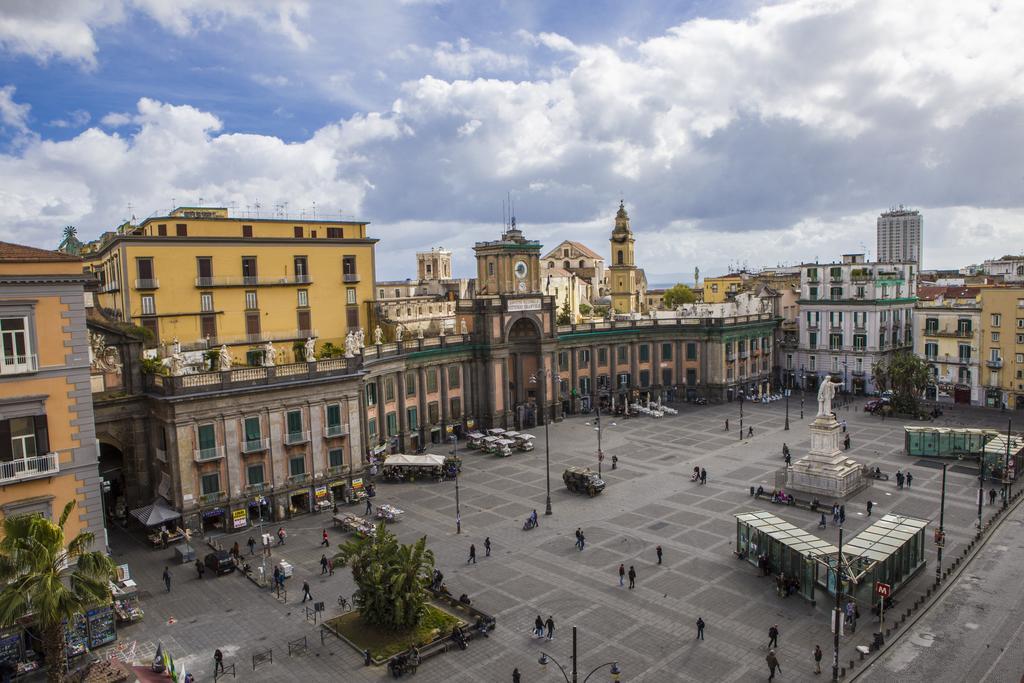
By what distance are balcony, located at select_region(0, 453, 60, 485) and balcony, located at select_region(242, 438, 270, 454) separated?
16.0 m

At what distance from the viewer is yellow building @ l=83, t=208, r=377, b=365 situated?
5475cm

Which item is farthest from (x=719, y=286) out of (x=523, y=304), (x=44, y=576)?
(x=44, y=576)

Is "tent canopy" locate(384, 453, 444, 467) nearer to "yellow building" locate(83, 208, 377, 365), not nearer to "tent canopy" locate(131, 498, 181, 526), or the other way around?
"yellow building" locate(83, 208, 377, 365)

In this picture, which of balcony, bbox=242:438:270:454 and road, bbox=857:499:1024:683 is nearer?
road, bbox=857:499:1024:683

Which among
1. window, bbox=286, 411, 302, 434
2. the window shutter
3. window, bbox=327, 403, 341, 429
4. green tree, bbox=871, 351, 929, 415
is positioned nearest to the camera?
the window shutter

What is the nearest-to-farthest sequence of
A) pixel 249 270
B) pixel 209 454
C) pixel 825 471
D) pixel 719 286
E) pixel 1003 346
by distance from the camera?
pixel 209 454
pixel 825 471
pixel 249 270
pixel 1003 346
pixel 719 286

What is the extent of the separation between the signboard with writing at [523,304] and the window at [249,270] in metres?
25.2

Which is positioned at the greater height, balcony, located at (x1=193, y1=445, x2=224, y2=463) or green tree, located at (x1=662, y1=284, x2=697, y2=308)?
green tree, located at (x1=662, y1=284, x2=697, y2=308)

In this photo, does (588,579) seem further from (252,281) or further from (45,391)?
(252,281)

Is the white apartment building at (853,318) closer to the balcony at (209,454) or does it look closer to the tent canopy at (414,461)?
the tent canopy at (414,461)

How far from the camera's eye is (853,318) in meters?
92.1

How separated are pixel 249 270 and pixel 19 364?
31000mm

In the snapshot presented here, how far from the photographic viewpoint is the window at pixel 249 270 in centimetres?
5938

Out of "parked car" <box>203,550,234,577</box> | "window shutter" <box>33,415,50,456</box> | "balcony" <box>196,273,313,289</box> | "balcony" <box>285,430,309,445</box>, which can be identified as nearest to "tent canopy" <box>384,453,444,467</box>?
"balcony" <box>285,430,309,445</box>
